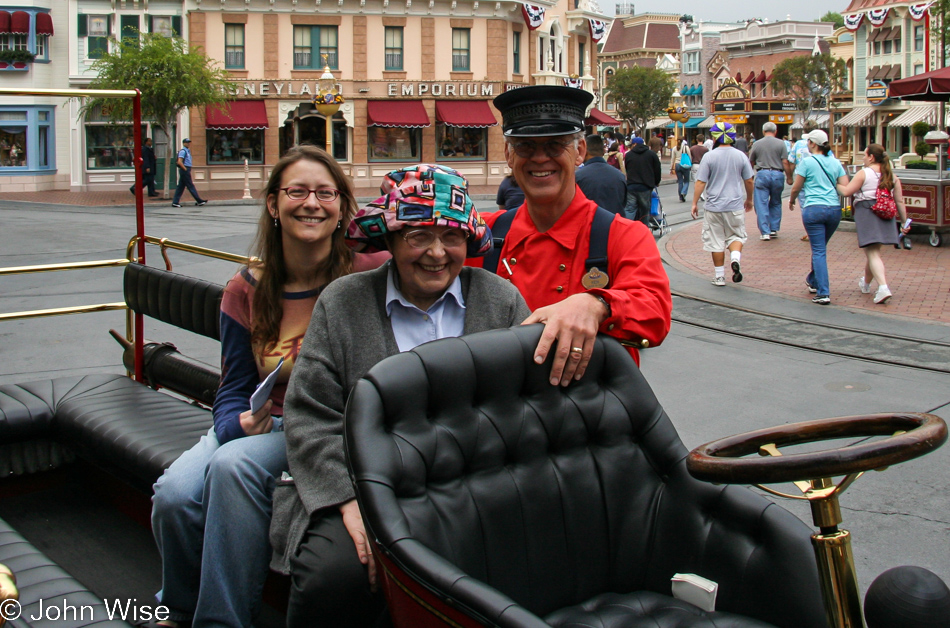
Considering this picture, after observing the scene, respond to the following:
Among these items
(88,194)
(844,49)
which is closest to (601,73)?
(844,49)

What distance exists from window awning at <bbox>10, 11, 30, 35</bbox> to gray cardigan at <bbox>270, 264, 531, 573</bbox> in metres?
35.0

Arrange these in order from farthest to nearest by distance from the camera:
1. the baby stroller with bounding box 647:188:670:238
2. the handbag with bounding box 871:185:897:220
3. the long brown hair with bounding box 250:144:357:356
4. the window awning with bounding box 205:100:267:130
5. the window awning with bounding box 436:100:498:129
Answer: the window awning with bounding box 436:100:498:129
the window awning with bounding box 205:100:267:130
the baby stroller with bounding box 647:188:670:238
the handbag with bounding box 871:185:897:220
the long brown hair with bounding box 250:144:357:356

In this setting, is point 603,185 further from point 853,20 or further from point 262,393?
point 853,20

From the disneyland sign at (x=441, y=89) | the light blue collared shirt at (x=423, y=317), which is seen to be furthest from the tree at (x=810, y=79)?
the light blue collared shirt at (x=423, y=317)

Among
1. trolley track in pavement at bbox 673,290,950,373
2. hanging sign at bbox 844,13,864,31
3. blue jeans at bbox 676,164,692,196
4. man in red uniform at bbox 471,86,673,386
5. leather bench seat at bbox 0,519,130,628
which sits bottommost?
leather bench seat at bbox 0,519,130,628

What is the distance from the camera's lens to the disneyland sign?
36.6 metres

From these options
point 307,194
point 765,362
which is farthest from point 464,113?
point 307,194

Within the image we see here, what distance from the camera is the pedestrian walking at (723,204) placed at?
11.4 meters

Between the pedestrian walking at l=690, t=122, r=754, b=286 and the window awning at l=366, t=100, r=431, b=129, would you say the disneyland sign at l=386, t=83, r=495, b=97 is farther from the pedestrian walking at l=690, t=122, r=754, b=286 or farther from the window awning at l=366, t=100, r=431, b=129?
the pedestrian walking at l=690, t=122, r=754, b=286

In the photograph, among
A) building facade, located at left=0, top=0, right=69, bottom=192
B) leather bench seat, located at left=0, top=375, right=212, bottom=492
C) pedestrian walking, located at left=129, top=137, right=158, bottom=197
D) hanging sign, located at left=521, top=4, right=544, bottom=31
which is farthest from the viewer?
hanging sign, located at left=521, top=4, right=544, bottom=31

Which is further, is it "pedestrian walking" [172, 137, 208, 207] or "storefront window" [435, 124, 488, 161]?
"storefront window" [435, 124, 488, 161]

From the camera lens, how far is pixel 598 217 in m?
3.19

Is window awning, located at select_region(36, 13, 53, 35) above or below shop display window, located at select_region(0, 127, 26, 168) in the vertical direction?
above

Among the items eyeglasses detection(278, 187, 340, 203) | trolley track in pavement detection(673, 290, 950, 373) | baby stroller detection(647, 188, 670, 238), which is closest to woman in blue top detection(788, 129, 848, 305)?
trolley track in pavement detection(673, 290, 950, 373)
